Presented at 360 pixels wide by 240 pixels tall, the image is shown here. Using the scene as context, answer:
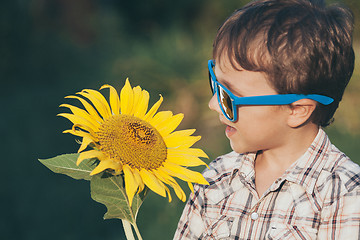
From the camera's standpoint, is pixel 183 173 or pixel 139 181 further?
pixel 183 173

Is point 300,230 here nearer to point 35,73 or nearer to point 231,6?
point 231,6

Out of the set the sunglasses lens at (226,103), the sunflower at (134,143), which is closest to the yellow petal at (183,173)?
the sunflower at (134,143)

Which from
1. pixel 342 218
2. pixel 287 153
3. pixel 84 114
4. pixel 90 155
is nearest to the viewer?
pixel 90 155

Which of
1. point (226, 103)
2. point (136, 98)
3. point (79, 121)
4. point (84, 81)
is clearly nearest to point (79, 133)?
point (79, 121)

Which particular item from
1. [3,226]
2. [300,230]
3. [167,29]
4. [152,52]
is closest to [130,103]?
[300,230]

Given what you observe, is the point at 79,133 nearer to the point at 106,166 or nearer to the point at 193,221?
the point at 106,166

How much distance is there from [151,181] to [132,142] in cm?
11

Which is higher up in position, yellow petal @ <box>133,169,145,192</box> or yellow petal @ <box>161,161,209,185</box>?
yellow petal @ <box>161,161,209,185</box>

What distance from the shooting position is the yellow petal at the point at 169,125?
4.55 feet

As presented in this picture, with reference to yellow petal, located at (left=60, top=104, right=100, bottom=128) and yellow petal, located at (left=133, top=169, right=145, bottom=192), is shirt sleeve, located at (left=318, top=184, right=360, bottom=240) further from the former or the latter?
yellow petal, located at (left=60, top=104, right=100, bottom=128)

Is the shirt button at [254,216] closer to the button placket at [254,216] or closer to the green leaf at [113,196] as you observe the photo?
the button placket at [254,216]

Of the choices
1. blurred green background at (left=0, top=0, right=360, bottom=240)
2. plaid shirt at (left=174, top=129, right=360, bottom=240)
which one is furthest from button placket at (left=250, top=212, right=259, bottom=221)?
blurred green background at (left=0, top=0, right=360, bottom=240)

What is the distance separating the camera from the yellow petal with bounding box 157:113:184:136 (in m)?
1.39

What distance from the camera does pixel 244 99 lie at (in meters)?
1.48
